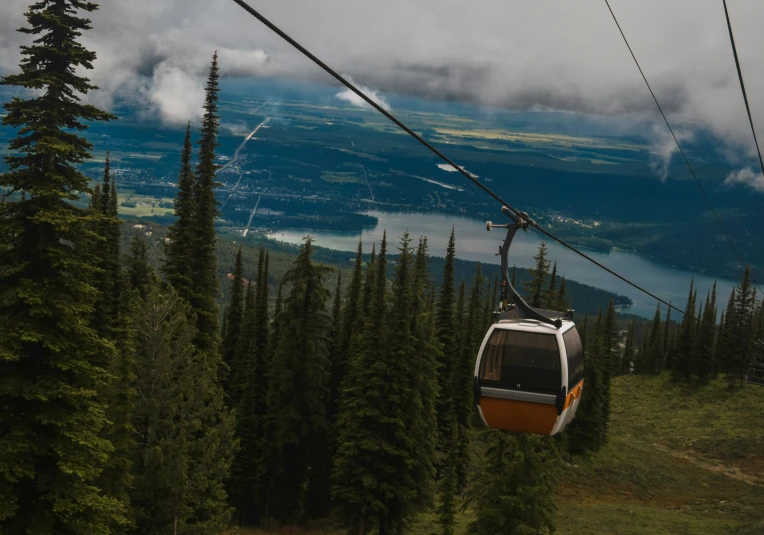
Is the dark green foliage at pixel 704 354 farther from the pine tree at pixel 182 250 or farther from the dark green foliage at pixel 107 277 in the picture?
the dark green foliage at pixel 107 277

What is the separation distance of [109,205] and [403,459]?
29.7 meters

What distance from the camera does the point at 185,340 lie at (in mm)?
23266

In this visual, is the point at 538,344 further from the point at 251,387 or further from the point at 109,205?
the point at 109,205

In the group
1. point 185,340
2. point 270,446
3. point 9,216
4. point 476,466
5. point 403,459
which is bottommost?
point 476,466

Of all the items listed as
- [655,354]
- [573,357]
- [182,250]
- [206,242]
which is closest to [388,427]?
[206,242]

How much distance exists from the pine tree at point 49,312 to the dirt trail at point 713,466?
219ft

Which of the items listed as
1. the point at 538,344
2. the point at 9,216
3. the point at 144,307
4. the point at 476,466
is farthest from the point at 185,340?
the point at 476,466

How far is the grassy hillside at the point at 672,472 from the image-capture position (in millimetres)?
46344

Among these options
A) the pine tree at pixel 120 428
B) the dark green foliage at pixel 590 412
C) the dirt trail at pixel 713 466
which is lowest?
the dirt trail at pixel 713 466

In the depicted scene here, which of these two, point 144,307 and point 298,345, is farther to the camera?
point 298,345

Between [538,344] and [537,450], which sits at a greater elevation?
[538,344]

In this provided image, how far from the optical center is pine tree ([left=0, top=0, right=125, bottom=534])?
15255mm

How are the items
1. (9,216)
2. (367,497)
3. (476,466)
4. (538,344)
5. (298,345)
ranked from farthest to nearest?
(476,466), (298,345), (367,497), (9,216), (538,344)

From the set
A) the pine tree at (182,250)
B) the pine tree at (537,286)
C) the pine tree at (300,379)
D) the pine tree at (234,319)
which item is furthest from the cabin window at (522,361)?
the pine tree at (234,319)
